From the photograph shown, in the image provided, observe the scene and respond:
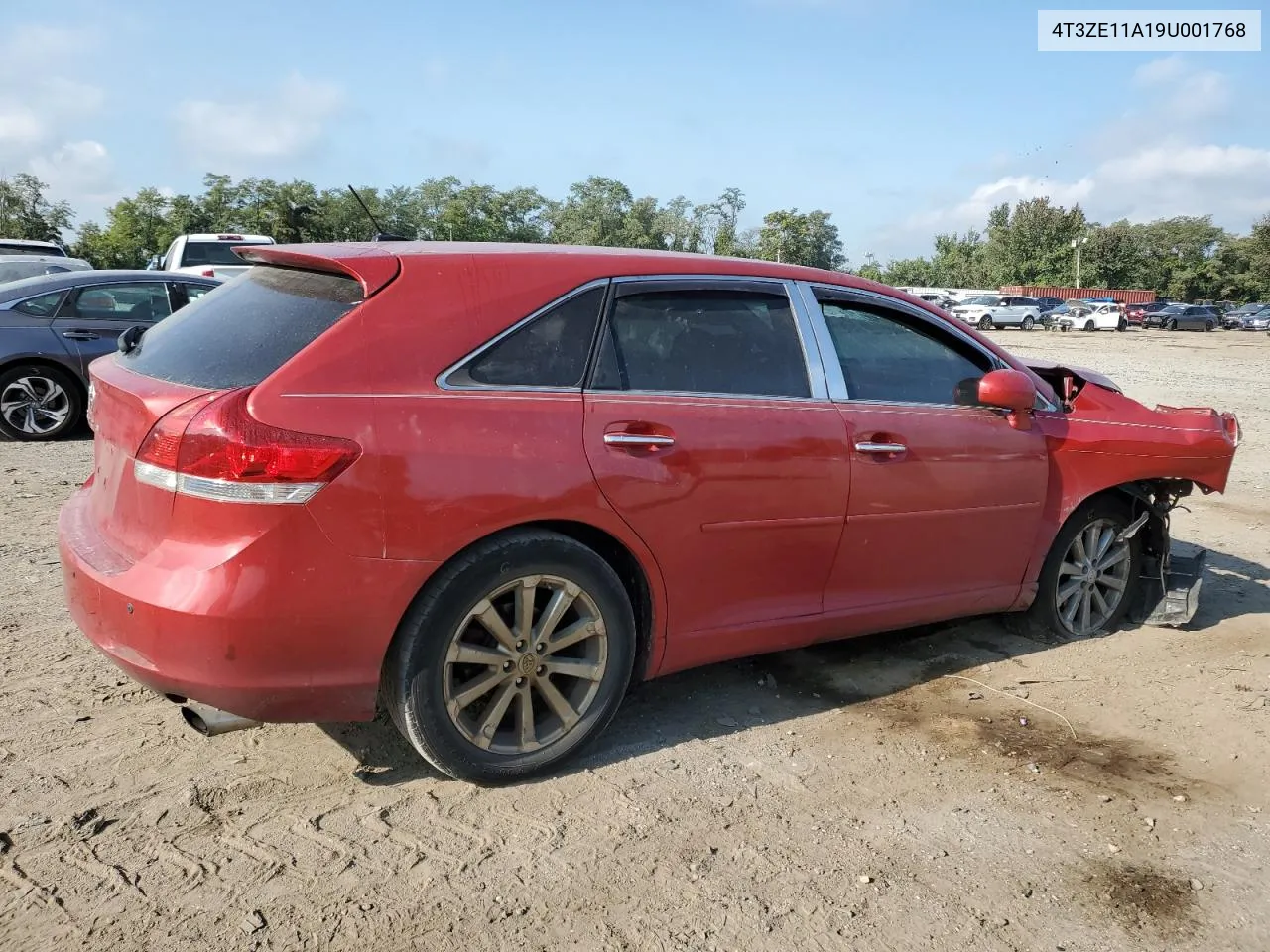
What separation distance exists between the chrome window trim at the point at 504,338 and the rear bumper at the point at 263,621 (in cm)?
55

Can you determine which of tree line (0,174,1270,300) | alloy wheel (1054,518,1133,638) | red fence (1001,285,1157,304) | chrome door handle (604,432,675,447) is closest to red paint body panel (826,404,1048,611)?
alloy wheel (1054,518,1133,638)

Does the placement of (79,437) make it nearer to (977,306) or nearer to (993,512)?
(993,512)

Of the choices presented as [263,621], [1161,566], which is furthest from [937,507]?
[263,621]

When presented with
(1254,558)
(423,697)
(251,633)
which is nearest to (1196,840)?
(423,697)

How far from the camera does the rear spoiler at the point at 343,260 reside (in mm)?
3088

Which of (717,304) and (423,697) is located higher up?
(717,304)

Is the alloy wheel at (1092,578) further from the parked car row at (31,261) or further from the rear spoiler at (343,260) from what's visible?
the parked car row at (31,261)

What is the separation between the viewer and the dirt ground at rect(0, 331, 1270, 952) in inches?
103

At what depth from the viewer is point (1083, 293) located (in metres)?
74.2

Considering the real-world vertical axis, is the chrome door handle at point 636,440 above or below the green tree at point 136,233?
below

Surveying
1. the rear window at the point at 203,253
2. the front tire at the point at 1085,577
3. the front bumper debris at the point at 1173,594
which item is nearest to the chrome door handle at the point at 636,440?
the front tire at the point at 1085,577

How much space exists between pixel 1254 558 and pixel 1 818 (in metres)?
6.70

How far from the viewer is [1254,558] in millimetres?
6402

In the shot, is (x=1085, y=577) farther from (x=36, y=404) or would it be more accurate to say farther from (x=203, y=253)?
(x=203, y=253)
